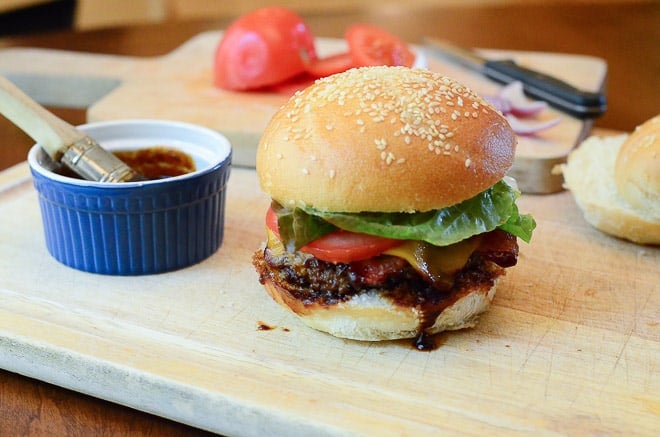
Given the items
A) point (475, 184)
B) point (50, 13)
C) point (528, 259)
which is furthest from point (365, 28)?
point (50, 13)

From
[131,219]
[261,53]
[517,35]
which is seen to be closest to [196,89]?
[261,53]

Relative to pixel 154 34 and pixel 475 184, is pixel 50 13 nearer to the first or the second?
pixel 154 34

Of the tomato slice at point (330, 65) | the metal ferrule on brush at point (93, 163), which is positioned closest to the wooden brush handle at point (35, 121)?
the metal ferrule on brush at point (93, 163)

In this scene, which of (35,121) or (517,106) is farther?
(517,106)

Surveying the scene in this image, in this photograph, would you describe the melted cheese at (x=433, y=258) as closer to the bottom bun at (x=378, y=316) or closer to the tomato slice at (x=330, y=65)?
the bottom bun at (x=378, y=316)

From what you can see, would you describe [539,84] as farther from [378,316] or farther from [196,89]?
[378,316]

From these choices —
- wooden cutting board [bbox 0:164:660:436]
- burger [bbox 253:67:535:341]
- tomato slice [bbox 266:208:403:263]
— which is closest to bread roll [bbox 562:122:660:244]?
wooden cutting board [bbox 0:164:660:436]

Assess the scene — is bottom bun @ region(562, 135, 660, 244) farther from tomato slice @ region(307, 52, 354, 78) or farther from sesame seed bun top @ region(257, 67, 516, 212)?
tomato slice @ region(307, 52, 354, 78)
